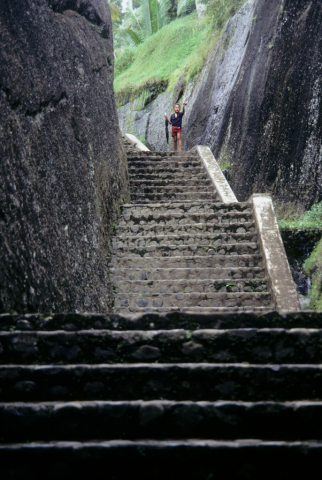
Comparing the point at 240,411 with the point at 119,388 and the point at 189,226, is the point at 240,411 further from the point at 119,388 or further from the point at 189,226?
the point at 189,226

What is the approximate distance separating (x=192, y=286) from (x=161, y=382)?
360cm

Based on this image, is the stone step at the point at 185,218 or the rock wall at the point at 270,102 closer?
the stone step at the point at 185,218

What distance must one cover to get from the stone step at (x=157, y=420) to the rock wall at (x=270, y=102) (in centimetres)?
632

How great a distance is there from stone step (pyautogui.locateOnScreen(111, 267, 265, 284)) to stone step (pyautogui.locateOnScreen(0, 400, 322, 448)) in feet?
12.4

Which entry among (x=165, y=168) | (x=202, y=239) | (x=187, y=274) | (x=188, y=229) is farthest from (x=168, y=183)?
(x=187, y=274)

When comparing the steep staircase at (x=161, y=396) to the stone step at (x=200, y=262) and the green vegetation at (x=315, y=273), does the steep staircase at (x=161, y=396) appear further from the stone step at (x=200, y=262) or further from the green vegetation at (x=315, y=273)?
the green vegetation at (x=315, y=273)

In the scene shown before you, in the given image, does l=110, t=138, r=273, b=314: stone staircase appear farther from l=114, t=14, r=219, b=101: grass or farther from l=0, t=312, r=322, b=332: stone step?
l=114, t=14, r=219, b=101: grass

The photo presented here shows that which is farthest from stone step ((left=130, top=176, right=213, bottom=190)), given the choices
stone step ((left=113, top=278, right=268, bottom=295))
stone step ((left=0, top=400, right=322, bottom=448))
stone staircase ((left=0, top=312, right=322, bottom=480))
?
stone step ((left=0, top=400, right=322, bottom=448))

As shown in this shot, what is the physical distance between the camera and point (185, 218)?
22.6ft

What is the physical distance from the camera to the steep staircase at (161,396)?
184cm

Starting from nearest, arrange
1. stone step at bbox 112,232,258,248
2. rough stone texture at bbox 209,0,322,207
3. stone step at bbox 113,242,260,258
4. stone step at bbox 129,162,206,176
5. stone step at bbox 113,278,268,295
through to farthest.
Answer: stone step at bbox 113,278,268,295
stone step at bbox 113,242,260,258
stone step at bbox 112,232,258,248
rough stone texture at bbox 209,0,322,207
stone step at bbox 129,162,206,176

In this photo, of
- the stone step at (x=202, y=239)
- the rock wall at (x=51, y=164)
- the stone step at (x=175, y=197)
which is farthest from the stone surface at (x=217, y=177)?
the rock wall at (x=51, y=164)

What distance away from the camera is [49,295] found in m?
3.26

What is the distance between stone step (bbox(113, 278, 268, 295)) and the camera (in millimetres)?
5688
